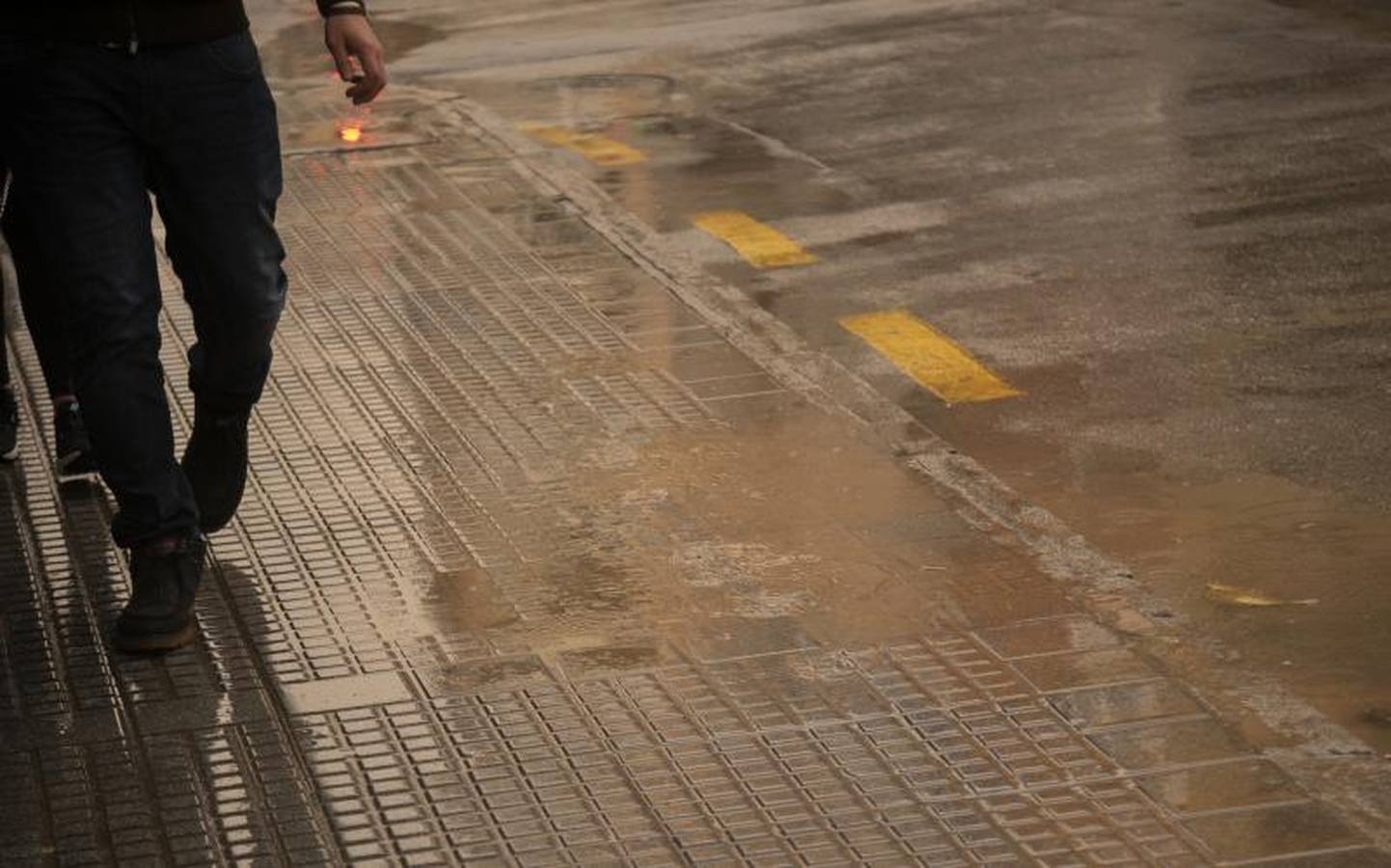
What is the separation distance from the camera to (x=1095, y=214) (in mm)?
9875

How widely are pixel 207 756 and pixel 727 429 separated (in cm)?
238

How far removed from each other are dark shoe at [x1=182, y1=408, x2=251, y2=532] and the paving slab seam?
1747 millimetres

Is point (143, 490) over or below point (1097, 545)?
over

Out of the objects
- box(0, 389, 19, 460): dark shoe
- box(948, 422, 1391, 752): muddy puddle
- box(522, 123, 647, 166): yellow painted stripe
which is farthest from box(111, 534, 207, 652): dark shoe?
box(522, 123, 647, 166): yellow painted stripe

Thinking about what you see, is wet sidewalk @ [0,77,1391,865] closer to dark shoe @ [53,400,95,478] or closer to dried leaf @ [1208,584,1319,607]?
dark shoe @ [53,400,95,478]

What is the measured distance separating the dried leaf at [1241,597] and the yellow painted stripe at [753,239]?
135 inches

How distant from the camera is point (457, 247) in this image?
967 cm

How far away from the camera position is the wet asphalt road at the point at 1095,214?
6.68 m

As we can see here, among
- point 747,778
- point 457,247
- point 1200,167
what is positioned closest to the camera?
point 747,778

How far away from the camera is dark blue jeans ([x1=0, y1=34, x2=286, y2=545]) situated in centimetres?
568

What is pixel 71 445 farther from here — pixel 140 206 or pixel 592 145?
pixel 592 145

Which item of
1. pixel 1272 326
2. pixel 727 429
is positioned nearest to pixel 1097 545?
pixel 727 429

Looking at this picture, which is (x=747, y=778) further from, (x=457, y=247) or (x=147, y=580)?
(x=457, y=247)

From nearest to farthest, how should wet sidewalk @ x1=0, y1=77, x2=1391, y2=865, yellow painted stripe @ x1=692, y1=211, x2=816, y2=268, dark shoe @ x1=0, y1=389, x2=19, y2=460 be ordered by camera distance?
1. wet sidewalk @ x1=0, y1=77, x2=1391, y2=865
2. dark shoe @ x1=0, y1=389, x2=19, y2=460
3. yellow painted stripe @ x1=692, y1=211, x2=816, y2=268
